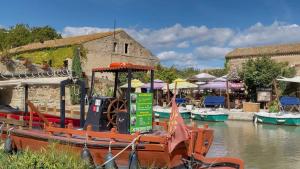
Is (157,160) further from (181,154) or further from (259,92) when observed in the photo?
(259,92)

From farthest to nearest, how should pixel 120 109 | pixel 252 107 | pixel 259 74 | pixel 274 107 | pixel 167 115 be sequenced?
pixel 259 74, pixel 167 115, pixel 252 107, pixel 274 107, pixel 120 109

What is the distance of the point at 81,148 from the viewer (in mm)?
8617

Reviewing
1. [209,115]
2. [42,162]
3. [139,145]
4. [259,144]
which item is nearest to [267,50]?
[209,115]

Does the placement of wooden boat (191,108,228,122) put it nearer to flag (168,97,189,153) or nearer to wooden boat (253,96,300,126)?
wooden boat (253,96,300,126)

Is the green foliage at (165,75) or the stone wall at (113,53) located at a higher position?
the stone wall at (113,53)

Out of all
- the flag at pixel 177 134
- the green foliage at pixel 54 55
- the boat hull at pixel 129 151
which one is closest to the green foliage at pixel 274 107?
the green foliage at pixel 54 55

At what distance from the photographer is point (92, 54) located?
111 ft

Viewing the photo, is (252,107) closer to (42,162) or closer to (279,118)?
(279,118)

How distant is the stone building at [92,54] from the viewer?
27.3 metres

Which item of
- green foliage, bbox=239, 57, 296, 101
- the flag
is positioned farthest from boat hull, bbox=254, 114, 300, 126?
the flag

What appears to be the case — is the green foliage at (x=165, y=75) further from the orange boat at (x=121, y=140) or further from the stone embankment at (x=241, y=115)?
the orange boat at (x=121, y=140)

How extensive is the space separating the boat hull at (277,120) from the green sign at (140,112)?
14.6m

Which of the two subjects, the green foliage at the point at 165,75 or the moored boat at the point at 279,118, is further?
the green foliage at the point at 165,75

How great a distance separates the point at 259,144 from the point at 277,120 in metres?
6.77
